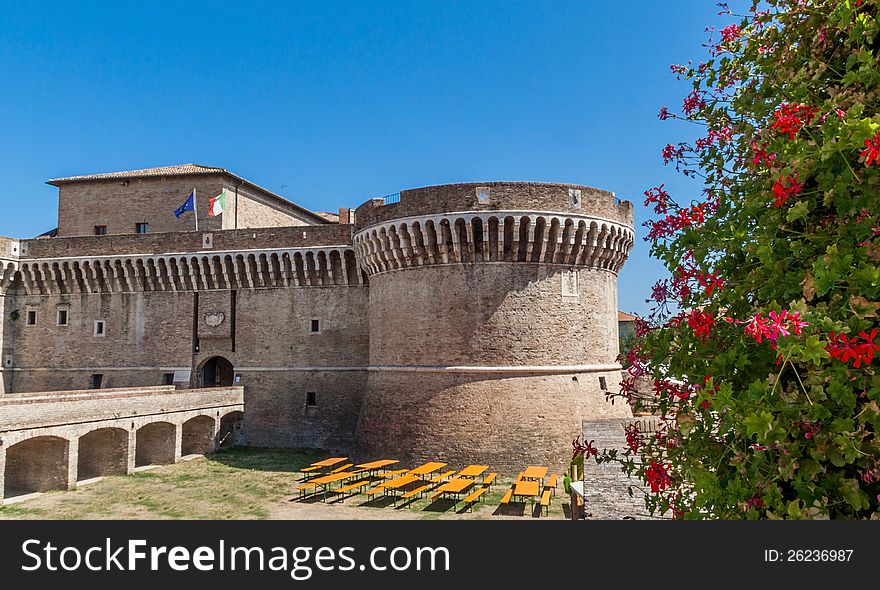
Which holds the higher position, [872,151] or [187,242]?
[187,242]

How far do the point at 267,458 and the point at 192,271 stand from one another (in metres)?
8.60

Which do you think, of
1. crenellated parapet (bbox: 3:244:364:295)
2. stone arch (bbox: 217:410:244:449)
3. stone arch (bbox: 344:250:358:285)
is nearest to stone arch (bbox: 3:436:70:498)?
stone arch (bbox: 217:410:244:449)

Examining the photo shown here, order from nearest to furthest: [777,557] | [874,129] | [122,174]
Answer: [874,129] < [777,557] < [122,174]

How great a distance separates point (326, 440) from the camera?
2369 cm

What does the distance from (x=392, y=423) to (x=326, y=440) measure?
4.87 meters

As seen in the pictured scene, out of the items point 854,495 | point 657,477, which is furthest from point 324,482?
point 854,495

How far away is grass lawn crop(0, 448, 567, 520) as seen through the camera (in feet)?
50.5

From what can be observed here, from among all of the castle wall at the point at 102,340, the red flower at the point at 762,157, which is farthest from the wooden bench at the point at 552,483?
the castle wall at the point at 102,340

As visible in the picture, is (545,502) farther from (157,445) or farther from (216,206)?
(216,206)

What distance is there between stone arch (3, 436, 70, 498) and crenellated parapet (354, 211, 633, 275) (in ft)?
38.0

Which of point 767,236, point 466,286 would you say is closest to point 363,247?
point 466,286

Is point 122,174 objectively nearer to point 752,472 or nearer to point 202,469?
point 202,469

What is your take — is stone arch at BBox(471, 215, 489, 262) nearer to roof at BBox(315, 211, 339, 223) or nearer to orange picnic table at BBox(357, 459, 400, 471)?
orange picnic table at BBox(357, 459, 400, 471)

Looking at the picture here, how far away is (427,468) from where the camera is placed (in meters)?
17.6
